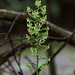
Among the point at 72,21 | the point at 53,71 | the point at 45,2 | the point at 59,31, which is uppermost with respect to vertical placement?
the point at 45,2

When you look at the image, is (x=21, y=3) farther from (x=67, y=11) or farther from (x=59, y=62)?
(x=67, y=11)

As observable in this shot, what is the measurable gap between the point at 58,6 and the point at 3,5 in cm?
289

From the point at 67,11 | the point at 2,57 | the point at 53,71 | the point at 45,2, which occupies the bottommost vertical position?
the point at 67,11

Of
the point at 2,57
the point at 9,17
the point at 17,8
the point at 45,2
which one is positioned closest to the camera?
the point at 9,17

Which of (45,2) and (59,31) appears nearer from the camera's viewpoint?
(59,31)

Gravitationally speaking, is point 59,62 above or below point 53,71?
below

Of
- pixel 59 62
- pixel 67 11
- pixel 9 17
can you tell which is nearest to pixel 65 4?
pixel 67 11

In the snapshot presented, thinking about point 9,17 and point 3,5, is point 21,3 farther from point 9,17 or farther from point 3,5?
point 9,17

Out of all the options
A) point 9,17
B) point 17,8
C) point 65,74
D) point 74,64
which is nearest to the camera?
point 9,17

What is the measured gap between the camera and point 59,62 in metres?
2.85

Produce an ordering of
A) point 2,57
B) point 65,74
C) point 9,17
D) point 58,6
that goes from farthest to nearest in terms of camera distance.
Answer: point 58,6
point 65,74
point 2,57
point 9,17

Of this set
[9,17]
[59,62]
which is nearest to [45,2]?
[9,17]

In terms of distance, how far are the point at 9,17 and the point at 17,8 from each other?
2406mm

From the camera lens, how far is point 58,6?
5809 millimetres
